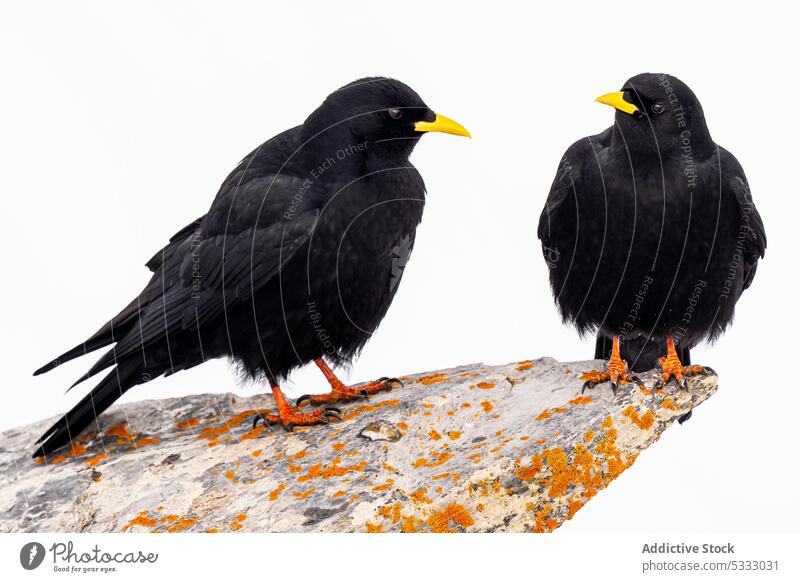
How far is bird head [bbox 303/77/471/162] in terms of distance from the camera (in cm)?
696

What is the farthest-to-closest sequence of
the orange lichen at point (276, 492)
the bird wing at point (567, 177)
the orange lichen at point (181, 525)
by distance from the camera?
the bird wing at point (567, 177) < the orange lichen at point (276, 492) < the orange lichen at point (181, 525)

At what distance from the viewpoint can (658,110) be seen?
6.65 metres

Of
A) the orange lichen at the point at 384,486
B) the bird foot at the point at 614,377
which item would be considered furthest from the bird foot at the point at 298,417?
the bird foot at the point at 614,377

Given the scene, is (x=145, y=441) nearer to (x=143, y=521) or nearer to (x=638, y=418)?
(x=143, y=521)

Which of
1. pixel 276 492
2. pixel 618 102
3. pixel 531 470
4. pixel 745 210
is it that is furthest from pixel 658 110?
pixel 276 492

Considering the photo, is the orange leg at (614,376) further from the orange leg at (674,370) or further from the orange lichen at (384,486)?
the orange lichen at (384,486)

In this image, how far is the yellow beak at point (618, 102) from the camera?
6.58 metres

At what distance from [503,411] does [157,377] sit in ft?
7.47

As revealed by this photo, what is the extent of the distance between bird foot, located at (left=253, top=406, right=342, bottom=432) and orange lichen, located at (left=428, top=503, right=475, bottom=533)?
136cm

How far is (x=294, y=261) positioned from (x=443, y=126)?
1.25 metres

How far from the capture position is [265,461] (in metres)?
6.92

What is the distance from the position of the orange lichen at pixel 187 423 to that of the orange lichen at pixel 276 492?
1.41 metres

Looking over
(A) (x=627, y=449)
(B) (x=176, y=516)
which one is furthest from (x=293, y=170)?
(A) (x=627, y=449)

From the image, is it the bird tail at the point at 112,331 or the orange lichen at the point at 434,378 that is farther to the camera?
the orange lichen at the point at 434,378
